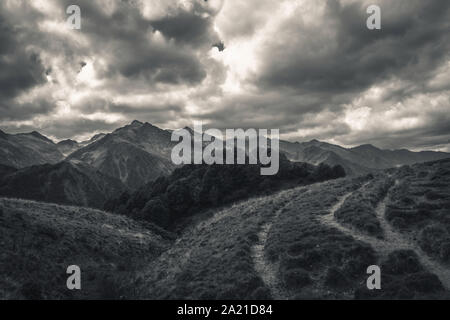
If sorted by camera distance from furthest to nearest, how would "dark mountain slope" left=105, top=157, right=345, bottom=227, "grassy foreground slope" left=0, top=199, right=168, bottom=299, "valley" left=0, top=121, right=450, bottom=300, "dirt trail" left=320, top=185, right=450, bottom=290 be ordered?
1. "dark mountain slope" left=105, top=157, right=345, bottom=227
2. "grassy foreground slope" left=0, top=199, right=168, bottom=299
3. "valley" left=0, top=121, right=450, bottom=300
4. "dirt trail" left=320, top=185, right=450, bottom=290

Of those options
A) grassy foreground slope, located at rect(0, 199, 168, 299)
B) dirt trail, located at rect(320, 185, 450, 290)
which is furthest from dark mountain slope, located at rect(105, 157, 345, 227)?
dirt trail, located at rect(320, 185, 450, 290)

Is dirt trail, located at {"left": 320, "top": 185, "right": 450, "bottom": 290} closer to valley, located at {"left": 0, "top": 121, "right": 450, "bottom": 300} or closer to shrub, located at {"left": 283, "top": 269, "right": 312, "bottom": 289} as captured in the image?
valley, located at {"left": 0, "top": 121, "right": 450, "bottom": 300}

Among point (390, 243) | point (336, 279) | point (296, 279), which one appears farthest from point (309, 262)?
point (390, 243)

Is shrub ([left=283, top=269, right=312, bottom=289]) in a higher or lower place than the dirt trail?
lower

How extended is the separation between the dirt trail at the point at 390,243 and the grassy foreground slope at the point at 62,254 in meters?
22.4

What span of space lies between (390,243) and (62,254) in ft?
110

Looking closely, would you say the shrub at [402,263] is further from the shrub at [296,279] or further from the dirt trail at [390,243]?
the shrub at [296,279]

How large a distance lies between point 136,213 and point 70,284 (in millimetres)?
61826

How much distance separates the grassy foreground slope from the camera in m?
24.3

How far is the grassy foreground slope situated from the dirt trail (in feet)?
73.5

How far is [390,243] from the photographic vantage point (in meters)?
24.3

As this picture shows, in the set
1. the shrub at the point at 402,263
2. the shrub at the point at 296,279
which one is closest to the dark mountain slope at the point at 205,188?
the shrub at the point at 296,279
